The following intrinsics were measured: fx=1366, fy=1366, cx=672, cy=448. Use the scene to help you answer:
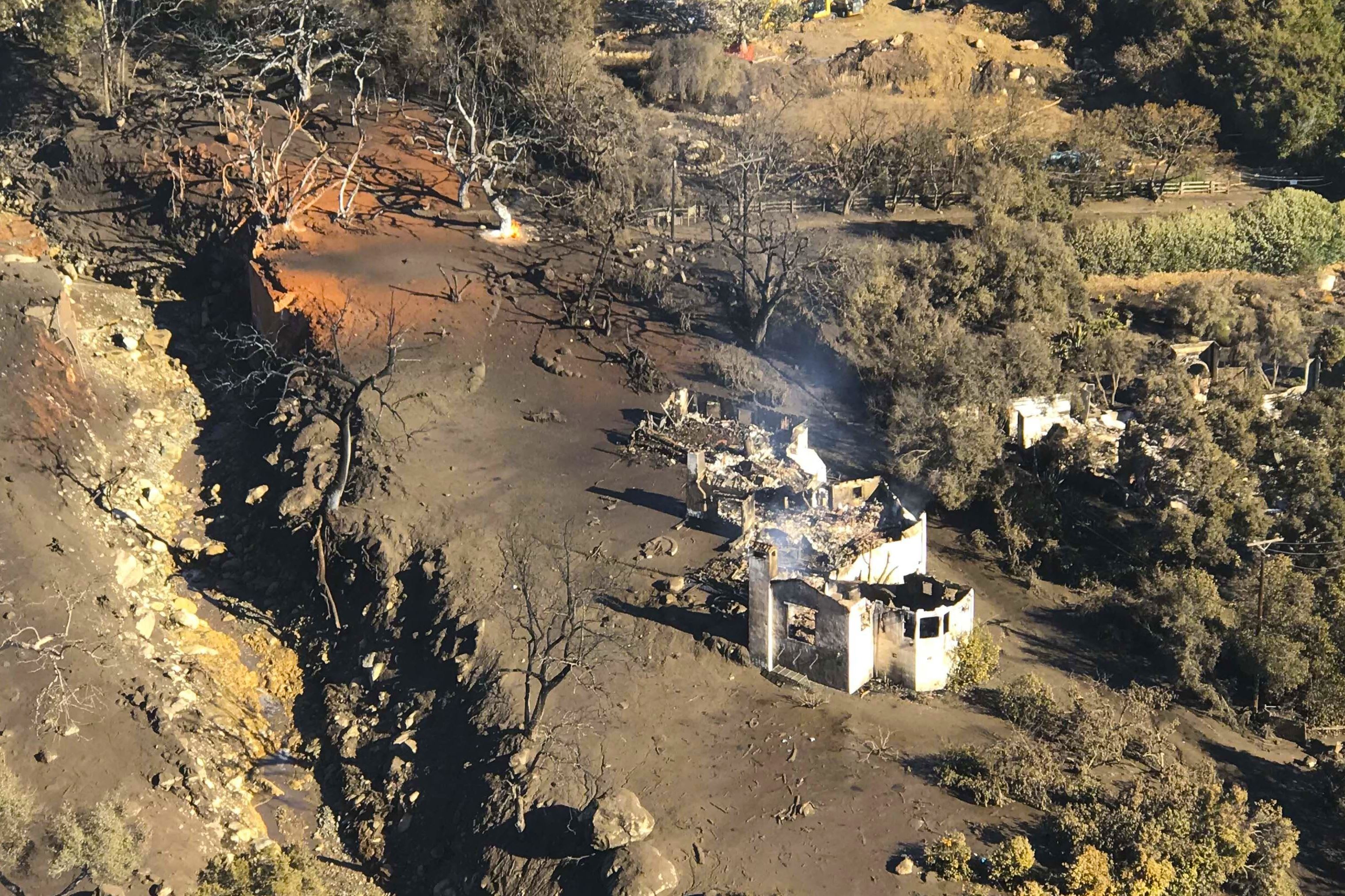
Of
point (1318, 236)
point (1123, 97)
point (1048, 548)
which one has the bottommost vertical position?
point (1048, 548)

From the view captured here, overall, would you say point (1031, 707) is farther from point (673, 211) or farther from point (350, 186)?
point (350, 186)

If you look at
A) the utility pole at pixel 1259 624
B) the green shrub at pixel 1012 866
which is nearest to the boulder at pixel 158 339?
the green shrub at pixel 1012 866

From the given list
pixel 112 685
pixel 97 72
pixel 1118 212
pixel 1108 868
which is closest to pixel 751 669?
pixel 1108 868

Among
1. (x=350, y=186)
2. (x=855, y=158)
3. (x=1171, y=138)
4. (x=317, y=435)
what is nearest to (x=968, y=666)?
(x=317, y=435)

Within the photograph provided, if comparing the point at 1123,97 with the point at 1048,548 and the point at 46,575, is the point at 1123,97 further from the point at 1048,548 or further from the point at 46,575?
the point at 46,575

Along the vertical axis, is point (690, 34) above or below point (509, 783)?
above

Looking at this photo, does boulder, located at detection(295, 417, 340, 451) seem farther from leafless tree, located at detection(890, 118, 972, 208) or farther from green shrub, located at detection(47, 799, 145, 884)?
leafless tree, located at detection(890, 118, 972, 208)

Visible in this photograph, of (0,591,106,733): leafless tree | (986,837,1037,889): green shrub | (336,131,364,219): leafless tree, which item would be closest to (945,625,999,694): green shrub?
(986,837,1037,889): green shrub
